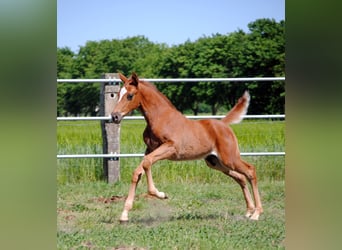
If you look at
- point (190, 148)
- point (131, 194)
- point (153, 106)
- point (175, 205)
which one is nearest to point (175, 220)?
point (175, 205)

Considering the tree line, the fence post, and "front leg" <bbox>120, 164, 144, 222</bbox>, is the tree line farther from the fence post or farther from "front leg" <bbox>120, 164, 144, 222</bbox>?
"front leg" <bbox>120, 164, 144, 222</bbox>

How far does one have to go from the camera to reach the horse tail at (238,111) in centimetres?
309

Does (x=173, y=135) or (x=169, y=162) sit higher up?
(x=173, y=135)

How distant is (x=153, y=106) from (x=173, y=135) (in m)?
0.17

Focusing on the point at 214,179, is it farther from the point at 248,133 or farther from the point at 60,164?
the point at 60,164

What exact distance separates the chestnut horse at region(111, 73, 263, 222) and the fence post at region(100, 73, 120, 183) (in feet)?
1.08

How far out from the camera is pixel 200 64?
3.27 metres

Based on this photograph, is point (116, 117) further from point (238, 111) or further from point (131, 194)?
point (238, 111)

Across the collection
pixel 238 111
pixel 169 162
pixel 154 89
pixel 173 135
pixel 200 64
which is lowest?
pixel 169 162

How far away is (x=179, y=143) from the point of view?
3078 millimetres

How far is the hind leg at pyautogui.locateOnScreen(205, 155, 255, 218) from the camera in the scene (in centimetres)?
314
